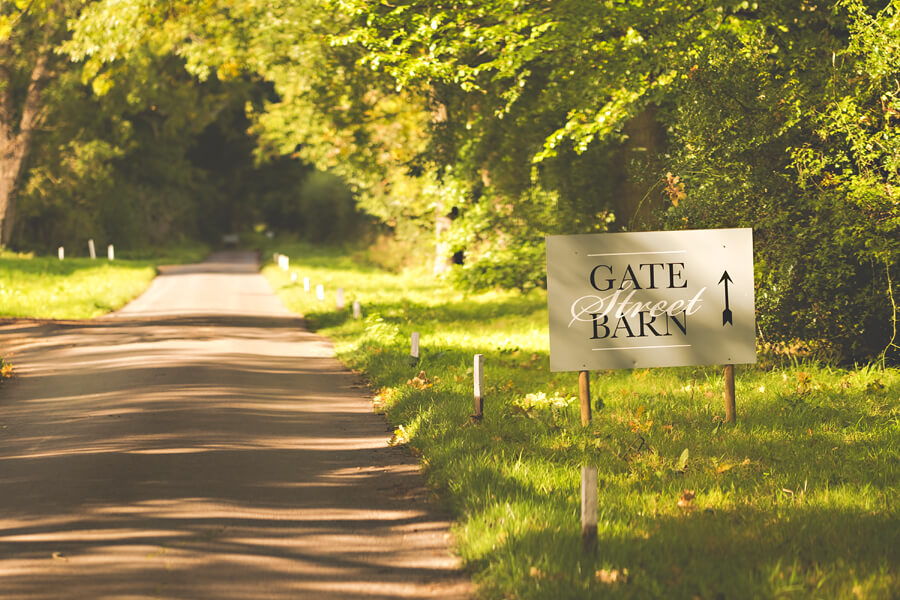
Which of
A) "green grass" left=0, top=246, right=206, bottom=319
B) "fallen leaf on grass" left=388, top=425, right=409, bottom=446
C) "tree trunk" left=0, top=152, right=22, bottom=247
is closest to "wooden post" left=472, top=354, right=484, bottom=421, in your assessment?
"fallen leaf on grass" left=388, top=425, right=409, bottom=446

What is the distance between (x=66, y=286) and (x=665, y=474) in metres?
25.7

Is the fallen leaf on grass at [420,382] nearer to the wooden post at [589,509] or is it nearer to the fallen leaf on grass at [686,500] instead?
the fallen leaf on grass at [686,500]

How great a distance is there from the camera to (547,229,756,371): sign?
9.24 metres

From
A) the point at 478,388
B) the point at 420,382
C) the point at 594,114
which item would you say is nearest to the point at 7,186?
the point at 594,114

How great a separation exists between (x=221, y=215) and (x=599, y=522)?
279 ft

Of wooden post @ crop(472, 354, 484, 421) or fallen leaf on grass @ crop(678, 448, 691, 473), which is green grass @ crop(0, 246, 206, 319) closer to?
wooden post @ crop(472, 354, 484, 421)

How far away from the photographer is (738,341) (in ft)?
31.9

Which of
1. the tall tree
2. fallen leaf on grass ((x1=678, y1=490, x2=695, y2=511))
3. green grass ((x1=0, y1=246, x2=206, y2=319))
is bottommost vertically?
fallen leaf on grass ((x1=678, y1=490, x2=695, y2=511))

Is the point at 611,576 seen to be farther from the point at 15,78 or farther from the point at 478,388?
the point at 15,78

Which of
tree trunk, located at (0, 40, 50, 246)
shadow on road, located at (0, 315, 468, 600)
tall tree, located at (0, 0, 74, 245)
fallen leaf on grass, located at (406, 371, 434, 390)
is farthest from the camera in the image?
tree trunk, located at (0, 40, 50, 246)

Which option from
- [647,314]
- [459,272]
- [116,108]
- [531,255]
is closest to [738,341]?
[647,314]

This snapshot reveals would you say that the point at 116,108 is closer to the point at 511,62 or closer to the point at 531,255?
the point at 531,255

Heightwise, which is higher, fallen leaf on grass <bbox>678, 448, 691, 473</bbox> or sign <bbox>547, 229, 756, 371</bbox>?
sign <bbox>547, 229, 756, 371</bbox>

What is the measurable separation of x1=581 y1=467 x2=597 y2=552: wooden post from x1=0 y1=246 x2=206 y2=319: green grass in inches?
774
